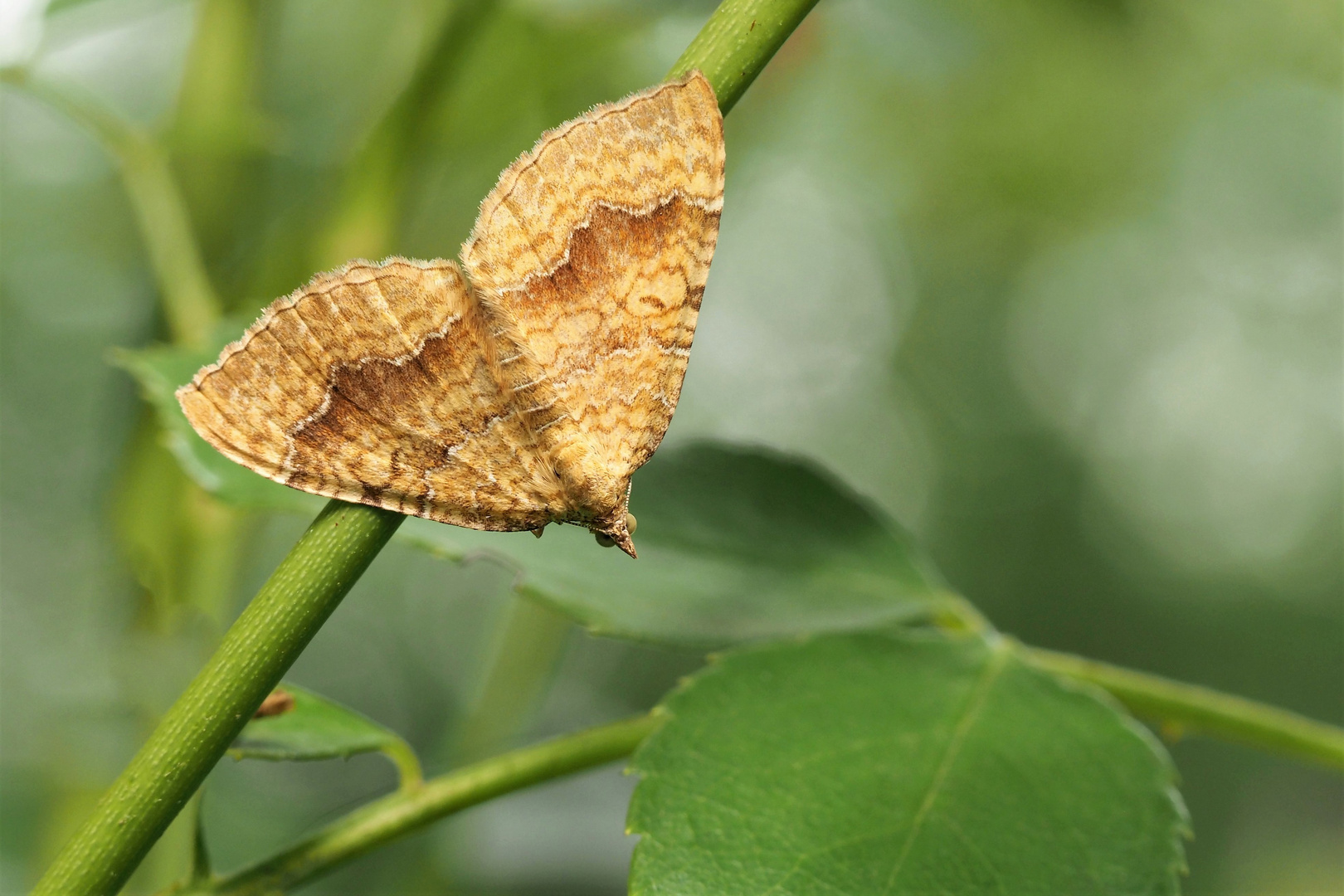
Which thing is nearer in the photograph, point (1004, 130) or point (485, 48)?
point (485, 48)

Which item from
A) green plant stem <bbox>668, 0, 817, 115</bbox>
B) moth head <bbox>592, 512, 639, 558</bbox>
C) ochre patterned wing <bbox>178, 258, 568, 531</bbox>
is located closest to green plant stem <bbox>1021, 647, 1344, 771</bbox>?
moth head <bbox>592, 512, 639, 558</bbox>

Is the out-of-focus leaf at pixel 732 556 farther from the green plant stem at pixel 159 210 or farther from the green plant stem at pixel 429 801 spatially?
the green plant stem at pixel 159 210

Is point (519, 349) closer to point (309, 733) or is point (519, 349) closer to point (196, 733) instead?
point (309, 733)

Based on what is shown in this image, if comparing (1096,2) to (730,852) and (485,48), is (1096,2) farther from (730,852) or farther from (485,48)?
(730,852)

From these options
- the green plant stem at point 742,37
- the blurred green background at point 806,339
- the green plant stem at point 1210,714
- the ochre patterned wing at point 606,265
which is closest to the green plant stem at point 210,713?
the green plant stem at point 742,37

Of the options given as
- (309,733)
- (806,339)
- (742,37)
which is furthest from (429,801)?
(806,339)

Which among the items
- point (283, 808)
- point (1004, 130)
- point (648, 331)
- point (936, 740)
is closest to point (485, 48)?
point (648, 331)
